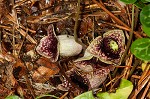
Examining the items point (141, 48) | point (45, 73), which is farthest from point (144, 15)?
Result: point (45, 73)

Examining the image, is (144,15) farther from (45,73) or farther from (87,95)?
(45,73)

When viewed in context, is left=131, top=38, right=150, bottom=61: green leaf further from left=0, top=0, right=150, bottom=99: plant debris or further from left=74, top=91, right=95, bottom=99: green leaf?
left=74, top=91, right=95, bottom=99: green leaf

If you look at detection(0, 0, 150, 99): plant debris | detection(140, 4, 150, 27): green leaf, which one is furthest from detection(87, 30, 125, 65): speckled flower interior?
detection(140, 4, 150, 27): green leaf

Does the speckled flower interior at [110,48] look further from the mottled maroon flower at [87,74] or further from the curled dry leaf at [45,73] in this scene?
the curled dry leaf at [45,73]

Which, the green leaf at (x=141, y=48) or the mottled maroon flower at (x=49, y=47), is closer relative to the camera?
the green leaf at (x=141, y=48)

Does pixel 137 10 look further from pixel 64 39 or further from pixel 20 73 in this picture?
pixel 20 73

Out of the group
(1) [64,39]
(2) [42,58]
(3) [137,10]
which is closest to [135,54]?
(3) [137,10]

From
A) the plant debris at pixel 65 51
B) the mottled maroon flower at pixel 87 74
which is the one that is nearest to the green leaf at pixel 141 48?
the plant debris at pixel 65 51
